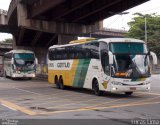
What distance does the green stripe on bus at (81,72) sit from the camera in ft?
78.9

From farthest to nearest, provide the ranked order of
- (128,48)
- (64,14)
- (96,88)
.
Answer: (64,14) → (96,88) → (128,48)

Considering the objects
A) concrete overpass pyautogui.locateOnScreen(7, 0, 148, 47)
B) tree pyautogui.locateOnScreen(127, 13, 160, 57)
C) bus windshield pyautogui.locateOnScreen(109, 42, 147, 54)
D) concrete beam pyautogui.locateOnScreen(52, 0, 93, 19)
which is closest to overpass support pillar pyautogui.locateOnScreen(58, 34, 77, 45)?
concrete overpass pyautogui.locateOnScreen(7, 0, 148, 47)

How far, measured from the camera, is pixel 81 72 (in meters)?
24.7

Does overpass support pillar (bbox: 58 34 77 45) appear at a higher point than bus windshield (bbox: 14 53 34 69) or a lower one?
higher

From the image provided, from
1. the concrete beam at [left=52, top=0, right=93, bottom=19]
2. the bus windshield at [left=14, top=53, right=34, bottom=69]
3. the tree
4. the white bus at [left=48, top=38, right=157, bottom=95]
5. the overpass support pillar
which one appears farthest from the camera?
the tree

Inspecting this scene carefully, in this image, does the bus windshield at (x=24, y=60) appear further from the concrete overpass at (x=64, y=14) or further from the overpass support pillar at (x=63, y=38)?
the overpass support pillar at (x=63, y=38)

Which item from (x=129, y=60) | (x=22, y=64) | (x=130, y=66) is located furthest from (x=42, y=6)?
(x=130, y=66)

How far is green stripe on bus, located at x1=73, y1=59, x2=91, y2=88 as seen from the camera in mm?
24034

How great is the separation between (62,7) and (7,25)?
22.1 metres

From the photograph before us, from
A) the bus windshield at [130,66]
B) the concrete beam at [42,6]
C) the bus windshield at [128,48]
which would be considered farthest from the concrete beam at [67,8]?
the bus windshield at [130,66]

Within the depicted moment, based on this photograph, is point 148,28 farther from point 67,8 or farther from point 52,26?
point 67,8

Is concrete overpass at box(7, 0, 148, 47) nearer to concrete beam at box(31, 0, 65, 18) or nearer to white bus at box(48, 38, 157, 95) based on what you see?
concrete beam at box(31, 0, 65, 18)

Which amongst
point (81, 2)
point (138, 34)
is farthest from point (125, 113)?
point (138, 34)

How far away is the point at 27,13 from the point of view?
4550 cm
